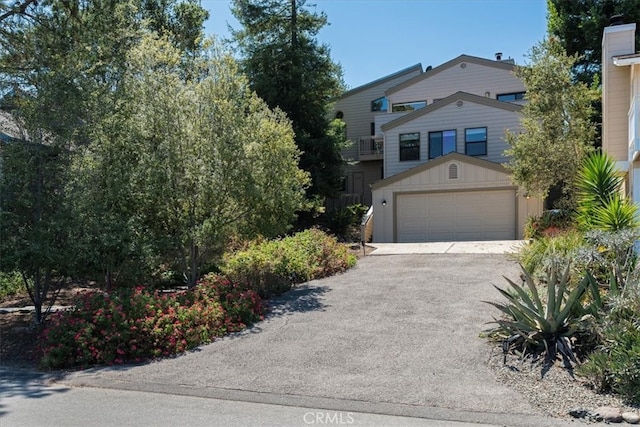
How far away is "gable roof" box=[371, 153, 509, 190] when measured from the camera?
2055 cm

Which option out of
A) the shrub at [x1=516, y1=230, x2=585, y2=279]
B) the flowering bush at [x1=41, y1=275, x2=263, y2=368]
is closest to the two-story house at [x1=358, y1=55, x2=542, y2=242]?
the shrub at [x1=516, y1=230, x2=585, y2=279]

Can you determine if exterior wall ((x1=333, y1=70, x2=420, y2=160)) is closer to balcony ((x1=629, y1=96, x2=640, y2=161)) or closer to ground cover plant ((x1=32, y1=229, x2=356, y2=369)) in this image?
balcony ((x1=629, y1=96, x2=640, y2=161))

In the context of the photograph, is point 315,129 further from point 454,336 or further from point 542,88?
point 454,336

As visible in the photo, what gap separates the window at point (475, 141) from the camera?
22.5 metres

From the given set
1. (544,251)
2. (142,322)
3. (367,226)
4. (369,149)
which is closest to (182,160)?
(142,322)

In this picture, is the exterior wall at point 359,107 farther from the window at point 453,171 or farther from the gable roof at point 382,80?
the window at point 453,171

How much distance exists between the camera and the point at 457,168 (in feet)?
69.3

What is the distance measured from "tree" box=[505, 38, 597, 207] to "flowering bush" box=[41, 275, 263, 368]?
12.0m

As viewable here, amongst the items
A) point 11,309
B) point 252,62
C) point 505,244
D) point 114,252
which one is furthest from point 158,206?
point 252,62

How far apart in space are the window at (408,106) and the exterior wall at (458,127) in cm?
330

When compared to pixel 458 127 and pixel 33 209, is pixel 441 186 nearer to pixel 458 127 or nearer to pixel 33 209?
pixel 458 127

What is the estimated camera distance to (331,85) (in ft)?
80.9

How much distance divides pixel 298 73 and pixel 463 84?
9.14m

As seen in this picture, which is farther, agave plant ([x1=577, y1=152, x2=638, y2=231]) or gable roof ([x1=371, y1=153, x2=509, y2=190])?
gable roof ([x1=371, y1=153, x2=509, y2=190])
